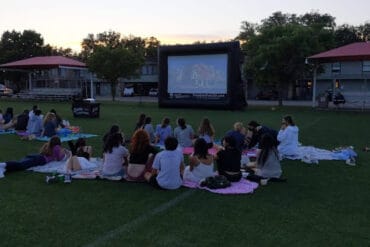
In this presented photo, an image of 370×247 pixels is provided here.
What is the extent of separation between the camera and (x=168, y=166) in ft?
25.1

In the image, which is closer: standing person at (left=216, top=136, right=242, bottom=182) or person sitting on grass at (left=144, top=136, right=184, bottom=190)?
person sitting on grass at (left=144, top=136, right=184, bottom=190)

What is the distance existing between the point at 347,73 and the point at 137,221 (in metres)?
Result: 49.6

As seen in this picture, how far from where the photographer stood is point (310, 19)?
65438 mm

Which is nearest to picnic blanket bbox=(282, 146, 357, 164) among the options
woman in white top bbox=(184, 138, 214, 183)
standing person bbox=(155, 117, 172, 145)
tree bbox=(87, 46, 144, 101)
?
woman in white top bbox=(184, 138, 214, 183)

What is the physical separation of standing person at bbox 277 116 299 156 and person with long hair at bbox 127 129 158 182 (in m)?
4.09

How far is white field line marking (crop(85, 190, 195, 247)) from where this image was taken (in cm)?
527

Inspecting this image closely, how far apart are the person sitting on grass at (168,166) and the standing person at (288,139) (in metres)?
4.10

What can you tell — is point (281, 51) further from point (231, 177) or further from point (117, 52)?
point (231, 177)

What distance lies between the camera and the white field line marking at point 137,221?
207 inches

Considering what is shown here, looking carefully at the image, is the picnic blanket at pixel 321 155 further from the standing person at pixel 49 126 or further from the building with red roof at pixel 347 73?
the building with red roof at pixel 347 73

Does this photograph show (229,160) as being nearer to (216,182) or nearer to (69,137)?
(216,182)

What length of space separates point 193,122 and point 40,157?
1160cm

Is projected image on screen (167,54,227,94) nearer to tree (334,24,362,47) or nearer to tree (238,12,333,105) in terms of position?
tree (238,12,333,105)

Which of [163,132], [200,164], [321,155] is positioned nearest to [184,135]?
[163,132]
